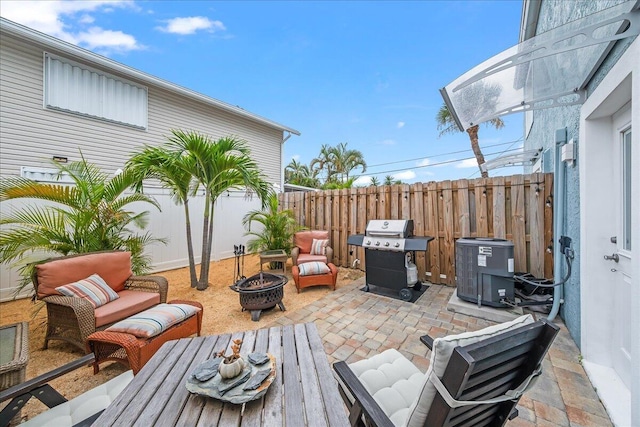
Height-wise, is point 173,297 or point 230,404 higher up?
point 230,404

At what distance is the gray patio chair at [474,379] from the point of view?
924 mm

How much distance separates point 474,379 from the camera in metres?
0.97

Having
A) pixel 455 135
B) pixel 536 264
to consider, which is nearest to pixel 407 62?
pixel 455 135

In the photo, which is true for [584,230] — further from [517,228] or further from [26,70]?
[26,70]

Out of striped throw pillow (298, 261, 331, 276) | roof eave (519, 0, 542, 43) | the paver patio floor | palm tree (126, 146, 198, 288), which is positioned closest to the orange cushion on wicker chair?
striped throw pillow (298, 261, 331, 276)

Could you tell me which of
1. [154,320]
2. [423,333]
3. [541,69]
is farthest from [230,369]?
[541,69]

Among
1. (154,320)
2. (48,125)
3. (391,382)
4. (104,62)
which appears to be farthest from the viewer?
(104,62)

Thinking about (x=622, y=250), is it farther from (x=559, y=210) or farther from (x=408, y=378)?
(x=408, y=378)

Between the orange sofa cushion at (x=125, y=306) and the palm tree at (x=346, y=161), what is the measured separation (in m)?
17.3

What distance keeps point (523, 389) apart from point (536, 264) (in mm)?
3628

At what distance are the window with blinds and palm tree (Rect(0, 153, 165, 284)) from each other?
102 inches

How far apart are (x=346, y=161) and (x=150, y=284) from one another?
1770cm

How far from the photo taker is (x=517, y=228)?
3850 millimetres

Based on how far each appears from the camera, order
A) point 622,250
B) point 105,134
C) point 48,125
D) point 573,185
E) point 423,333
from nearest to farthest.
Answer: point 622,250 < point 573,185 < point 423,333 < point 48,125 < point 105,134
